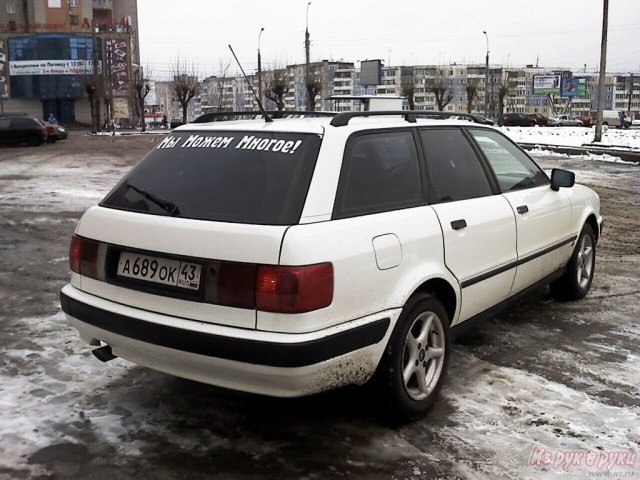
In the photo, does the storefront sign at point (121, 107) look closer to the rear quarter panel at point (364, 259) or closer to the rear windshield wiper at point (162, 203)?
the rear windshield wiper at point (162, 203)

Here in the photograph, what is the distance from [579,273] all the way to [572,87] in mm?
87308

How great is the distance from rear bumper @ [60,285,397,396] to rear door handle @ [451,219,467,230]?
79 centimetres

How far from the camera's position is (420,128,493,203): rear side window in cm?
384

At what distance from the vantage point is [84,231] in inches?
139

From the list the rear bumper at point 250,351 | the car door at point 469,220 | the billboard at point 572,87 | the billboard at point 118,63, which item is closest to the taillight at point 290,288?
the rear bumper at point 250,351

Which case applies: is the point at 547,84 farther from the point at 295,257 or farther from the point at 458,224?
the point at 295,257

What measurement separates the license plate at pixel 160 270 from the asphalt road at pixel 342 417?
809 millimetres

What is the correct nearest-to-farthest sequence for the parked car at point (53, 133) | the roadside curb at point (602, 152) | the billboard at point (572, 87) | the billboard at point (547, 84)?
the roadside curb at point (602, 152) → the parked car at point (53, 133) → the billboard at point (547, 84) → the billboard at point (572, 87)

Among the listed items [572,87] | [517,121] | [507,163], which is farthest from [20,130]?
[572,87]

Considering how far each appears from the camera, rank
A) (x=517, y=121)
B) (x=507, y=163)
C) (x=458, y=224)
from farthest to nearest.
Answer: (x=517, y=121)
(x=507, y=163)
(x=458, y=224)

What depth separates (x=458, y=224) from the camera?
3736 mm

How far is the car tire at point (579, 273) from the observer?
216 inches

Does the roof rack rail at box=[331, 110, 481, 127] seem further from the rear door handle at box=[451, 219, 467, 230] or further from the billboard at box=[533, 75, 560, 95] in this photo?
the billboard at box=[533, 75, 560, 95]

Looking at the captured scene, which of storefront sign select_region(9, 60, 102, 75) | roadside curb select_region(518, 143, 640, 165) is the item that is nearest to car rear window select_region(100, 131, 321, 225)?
roadside curb select_region(518, 143, 640, 165)
